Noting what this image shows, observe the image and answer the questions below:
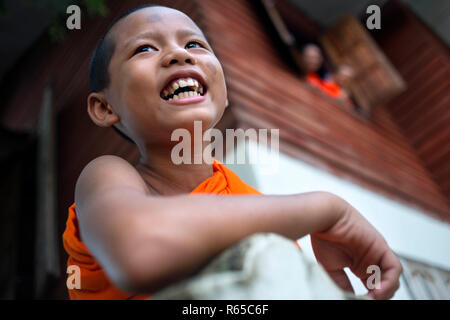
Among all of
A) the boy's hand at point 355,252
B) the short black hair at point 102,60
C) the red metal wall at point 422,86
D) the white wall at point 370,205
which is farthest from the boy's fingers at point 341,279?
the red metal wall at point 422,86

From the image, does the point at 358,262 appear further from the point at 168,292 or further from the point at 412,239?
the point at 412,239

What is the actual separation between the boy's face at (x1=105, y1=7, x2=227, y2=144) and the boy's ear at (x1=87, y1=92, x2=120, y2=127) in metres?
0.02

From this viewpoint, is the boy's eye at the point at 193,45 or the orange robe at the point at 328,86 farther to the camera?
the orange robe at the point at 328,86

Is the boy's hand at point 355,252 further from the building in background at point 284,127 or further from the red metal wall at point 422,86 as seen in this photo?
the red metal wall at point 422,86

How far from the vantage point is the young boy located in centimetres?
41

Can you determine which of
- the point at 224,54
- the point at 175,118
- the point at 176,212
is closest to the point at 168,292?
the point at 176,212

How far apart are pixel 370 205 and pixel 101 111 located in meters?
2.02

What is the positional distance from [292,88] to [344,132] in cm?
62

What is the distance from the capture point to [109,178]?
531 mm

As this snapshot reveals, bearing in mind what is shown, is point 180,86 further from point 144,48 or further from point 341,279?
point 341,279

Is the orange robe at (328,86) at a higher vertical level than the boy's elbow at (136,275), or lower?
lower

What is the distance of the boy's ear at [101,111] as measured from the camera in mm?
760

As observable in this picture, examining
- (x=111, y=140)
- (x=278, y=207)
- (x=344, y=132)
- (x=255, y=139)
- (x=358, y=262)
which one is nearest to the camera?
(x=278, y=207)

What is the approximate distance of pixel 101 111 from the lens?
0.79m
